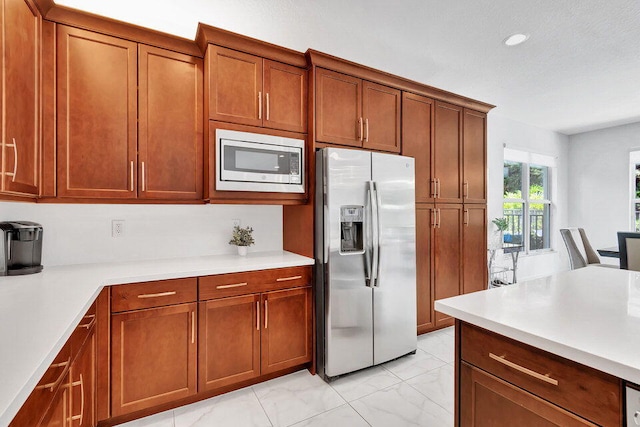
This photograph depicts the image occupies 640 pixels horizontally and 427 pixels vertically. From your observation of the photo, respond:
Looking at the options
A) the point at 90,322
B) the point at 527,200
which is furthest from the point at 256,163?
the point at 527,200

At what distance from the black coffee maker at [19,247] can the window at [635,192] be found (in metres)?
7.46

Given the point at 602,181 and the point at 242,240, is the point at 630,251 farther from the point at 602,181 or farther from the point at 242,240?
the point at 242,240

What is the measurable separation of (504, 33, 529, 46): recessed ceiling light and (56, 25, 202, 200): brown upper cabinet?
2.45 m

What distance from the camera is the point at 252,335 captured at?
6.88ft

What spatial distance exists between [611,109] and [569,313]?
4881 mm

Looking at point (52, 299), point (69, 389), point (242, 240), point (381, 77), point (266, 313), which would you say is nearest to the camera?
point (69, 389)

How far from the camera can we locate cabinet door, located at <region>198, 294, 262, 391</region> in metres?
1.95

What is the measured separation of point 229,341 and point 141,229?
Result: 1077 millimetres

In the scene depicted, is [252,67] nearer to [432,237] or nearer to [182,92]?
[182,92]

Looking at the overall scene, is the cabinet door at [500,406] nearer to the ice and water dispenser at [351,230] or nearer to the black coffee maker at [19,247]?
the ice and water dispenser at [351,230]

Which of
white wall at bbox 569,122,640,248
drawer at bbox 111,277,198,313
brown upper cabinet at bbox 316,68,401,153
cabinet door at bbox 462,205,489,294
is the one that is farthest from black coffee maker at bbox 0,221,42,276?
white wall at bbox 569,122,640,248

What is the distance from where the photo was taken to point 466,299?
1.23 metres

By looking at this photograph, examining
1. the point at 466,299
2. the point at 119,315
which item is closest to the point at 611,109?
the point at 466,299

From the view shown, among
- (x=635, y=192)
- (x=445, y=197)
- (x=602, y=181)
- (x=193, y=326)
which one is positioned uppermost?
(x=602, y=181)
